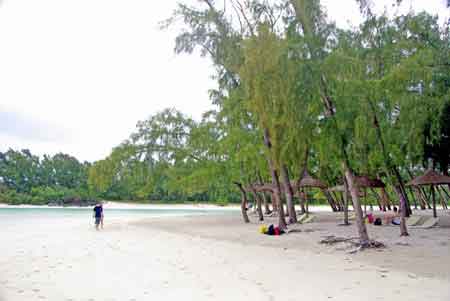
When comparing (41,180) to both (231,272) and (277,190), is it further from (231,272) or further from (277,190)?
(231,272)

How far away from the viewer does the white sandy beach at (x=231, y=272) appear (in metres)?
A: 4.86

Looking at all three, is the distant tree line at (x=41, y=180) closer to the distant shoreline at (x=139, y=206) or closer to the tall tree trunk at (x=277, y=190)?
the distant shoreline at (x=139, y=206)

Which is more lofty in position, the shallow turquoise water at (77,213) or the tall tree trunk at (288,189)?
the tall tree trunk at (288,189)

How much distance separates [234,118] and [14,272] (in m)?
8.73

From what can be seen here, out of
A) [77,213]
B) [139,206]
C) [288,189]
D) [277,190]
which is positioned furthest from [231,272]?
[139,206]

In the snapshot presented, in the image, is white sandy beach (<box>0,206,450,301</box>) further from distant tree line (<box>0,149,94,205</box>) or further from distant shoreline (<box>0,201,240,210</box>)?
distant tree line (<box>0,149,94,205</box>)

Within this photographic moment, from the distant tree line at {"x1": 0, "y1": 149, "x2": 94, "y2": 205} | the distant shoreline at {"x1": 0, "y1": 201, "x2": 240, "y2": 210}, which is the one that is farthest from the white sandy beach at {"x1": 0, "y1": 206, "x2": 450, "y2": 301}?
the distant tree line at {"x1": 0, "y1": 149, "x2": 94, "y2": 205}

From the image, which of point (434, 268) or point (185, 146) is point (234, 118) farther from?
point (434, 268)

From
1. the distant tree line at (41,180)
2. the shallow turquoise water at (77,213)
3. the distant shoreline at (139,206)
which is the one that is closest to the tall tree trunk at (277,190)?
the shallow turquoise water at (77,213)

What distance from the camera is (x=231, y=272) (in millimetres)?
6270

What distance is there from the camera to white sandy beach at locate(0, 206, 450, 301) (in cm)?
486

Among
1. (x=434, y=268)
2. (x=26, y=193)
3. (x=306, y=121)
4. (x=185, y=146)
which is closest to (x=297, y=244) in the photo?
(x=306, y=121)

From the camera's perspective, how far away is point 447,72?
9.28 meters

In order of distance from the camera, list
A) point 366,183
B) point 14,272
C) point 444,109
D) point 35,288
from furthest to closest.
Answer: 1. point 366,183
2. point 444,109
3. point 14,272
4. point 35,288
